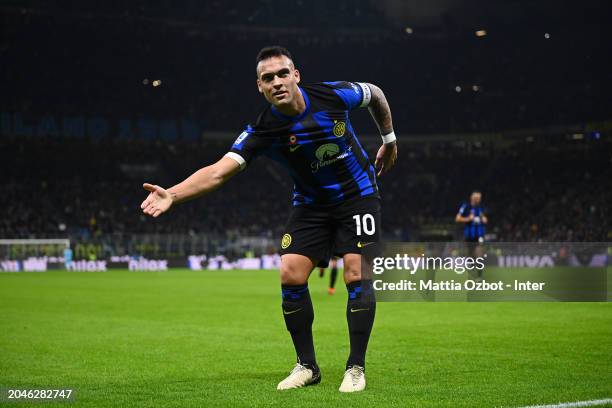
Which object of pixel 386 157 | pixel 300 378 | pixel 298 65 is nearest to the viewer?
pixel 300 378

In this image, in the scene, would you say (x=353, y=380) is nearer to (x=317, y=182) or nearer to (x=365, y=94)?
(x=317, y=182)

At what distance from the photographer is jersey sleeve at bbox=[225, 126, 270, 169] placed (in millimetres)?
6189

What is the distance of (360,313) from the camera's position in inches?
265

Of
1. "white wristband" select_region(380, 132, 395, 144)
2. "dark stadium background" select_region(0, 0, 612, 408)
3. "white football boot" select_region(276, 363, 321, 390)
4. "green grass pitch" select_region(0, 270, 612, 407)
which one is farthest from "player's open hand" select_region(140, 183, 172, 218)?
"dark stadium background" select_region(0, 0, 612, 408)

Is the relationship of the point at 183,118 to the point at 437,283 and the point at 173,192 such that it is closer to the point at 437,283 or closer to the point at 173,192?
the point at 437,283

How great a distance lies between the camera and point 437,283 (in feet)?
54.0

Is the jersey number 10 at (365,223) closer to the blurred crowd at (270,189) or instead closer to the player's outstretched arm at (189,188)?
the player's outstretched arm at (189,188)

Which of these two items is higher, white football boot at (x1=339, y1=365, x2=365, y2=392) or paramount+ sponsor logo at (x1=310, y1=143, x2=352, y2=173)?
paramount+ sponsor logo at (x1=310, y1=143, x2=352, y2=173)

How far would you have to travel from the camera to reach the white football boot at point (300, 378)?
6516 mm

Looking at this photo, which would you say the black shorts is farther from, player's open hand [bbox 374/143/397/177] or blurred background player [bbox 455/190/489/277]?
blurred background player [bbox 455/190/489/277]

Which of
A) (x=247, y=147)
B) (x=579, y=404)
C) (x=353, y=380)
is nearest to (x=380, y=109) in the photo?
(x=247, y=147)

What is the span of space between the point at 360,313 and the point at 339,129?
56.8 inches

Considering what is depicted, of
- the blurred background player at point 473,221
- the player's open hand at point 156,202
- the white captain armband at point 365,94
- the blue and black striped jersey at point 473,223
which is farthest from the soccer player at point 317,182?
the blue and black striped jersey at point 473,223

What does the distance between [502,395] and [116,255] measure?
125ft
